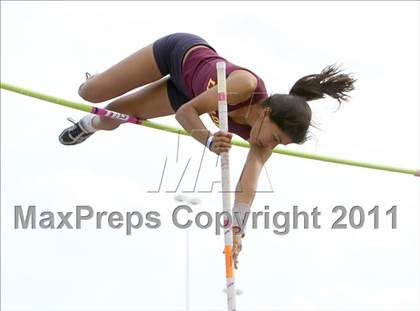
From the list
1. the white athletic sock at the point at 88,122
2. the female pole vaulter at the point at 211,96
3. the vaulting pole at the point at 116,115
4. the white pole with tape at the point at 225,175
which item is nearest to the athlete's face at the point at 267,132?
the female pole vaulter at the point at 211,96

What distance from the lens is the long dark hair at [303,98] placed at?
15.1ft

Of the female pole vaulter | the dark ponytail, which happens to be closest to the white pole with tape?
the female pole vaulter

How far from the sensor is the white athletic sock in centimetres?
598

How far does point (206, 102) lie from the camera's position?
14.7 ft

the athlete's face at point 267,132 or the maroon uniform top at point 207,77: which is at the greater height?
the maroon uniform top at point 207,77

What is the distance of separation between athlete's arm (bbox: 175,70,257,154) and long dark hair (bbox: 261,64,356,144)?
20 centimetres

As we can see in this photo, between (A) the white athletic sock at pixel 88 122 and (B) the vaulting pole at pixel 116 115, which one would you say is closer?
(B) the vaulting pole at pixel 116 115

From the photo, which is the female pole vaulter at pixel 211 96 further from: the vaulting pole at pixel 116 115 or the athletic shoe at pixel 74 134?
the athletic shoe at pixel 74 134

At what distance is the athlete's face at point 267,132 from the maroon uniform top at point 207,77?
0.44ft

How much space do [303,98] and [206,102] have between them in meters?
0.72

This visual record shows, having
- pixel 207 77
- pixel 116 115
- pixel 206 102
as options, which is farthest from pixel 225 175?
pixel 116 115

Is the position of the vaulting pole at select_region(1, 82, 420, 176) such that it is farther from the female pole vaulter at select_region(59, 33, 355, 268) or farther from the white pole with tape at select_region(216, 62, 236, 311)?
the white pole with tape at select_region(216, 62, 236, 311)

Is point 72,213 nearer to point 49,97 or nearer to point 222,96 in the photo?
point 49,97

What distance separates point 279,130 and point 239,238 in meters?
0.75
